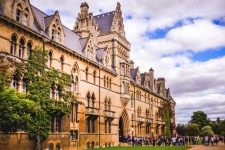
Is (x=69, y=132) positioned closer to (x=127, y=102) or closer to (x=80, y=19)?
(x=127, y=102)

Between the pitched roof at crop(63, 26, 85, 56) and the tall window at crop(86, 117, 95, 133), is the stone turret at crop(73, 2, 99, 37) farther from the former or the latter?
the tall window at crop(86, 117, 95, 133)

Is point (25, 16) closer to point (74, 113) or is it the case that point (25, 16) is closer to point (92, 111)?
point (74, 113)

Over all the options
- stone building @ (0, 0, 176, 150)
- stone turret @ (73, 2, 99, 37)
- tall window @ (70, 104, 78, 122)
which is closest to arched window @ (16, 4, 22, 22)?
stone building @ (0, 0, 176, 150)

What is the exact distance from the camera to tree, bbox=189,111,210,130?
118125mm

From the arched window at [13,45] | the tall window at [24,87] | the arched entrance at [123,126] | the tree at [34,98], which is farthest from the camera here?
the arched entrance at [123,126]

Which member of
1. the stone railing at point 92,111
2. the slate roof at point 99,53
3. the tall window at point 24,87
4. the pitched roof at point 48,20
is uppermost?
the pitched roof at point 48,20

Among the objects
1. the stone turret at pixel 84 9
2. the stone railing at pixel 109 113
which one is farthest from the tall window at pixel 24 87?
the stone turret at pixel 84 9

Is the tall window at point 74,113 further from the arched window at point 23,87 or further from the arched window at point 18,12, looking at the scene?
the arched window at point 18,12

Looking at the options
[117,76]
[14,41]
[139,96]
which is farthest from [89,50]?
[139,96]

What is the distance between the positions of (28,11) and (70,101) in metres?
10.4

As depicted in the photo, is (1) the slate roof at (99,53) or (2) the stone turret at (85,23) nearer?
(1) the slate roof at (99,53)

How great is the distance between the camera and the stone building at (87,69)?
23.8 metres

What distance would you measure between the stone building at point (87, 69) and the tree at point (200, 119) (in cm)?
6497

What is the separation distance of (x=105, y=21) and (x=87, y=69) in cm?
1727
